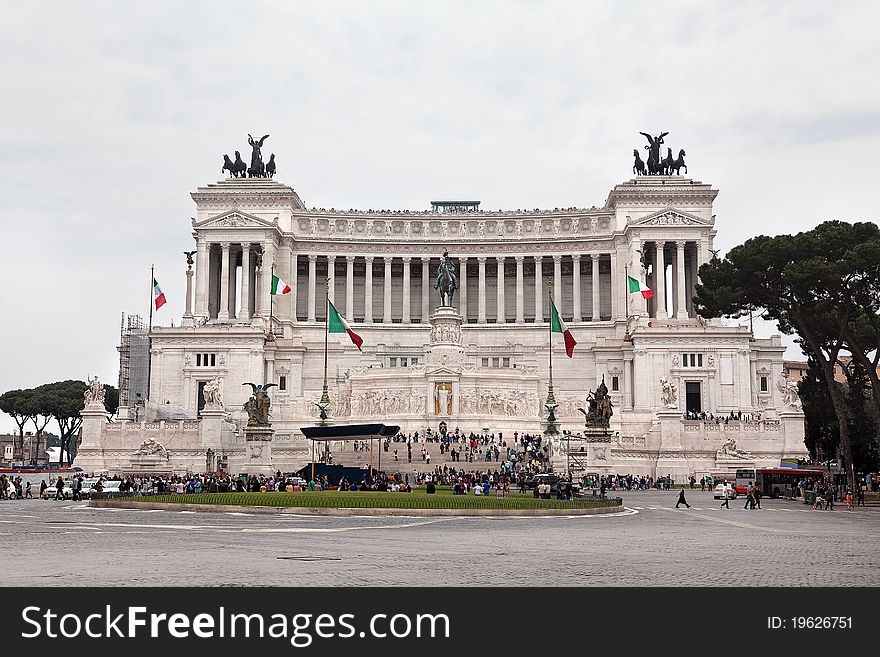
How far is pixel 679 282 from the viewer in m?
111

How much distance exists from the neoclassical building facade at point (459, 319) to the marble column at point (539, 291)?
0.18m

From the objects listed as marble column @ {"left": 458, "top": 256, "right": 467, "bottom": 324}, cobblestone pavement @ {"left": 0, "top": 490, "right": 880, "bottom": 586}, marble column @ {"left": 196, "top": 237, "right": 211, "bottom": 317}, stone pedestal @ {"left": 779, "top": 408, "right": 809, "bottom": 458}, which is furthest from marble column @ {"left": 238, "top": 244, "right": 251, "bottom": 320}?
cobblestone pavement @ {"left": 0, "top": 490, "right": 880, "bottom": 586}

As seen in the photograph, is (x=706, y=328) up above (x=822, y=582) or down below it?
above

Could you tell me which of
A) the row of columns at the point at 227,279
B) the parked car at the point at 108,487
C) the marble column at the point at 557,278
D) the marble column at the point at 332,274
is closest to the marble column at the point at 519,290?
the marble column at the point at 557,278

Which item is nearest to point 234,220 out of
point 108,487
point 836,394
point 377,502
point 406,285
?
point 406,285

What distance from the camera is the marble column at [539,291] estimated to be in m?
119

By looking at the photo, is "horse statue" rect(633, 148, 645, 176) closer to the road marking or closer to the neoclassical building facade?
the neoclassical building facade

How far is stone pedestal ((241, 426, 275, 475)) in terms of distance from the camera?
228 feet

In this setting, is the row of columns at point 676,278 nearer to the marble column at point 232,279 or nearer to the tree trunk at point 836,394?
the marble column at point 232,279

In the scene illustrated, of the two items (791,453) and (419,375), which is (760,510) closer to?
(791,453)

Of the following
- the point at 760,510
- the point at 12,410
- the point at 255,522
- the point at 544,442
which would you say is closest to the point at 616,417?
the point at 544,442

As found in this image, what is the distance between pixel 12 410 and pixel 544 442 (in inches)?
3545

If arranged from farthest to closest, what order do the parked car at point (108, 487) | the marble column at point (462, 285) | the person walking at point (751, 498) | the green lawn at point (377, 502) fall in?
the marble column at point (462, 285) < the parked car at point (108, 487) < the person walking at point (751, 498) < the green lawn at point (377, 502)

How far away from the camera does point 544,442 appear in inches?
2960
